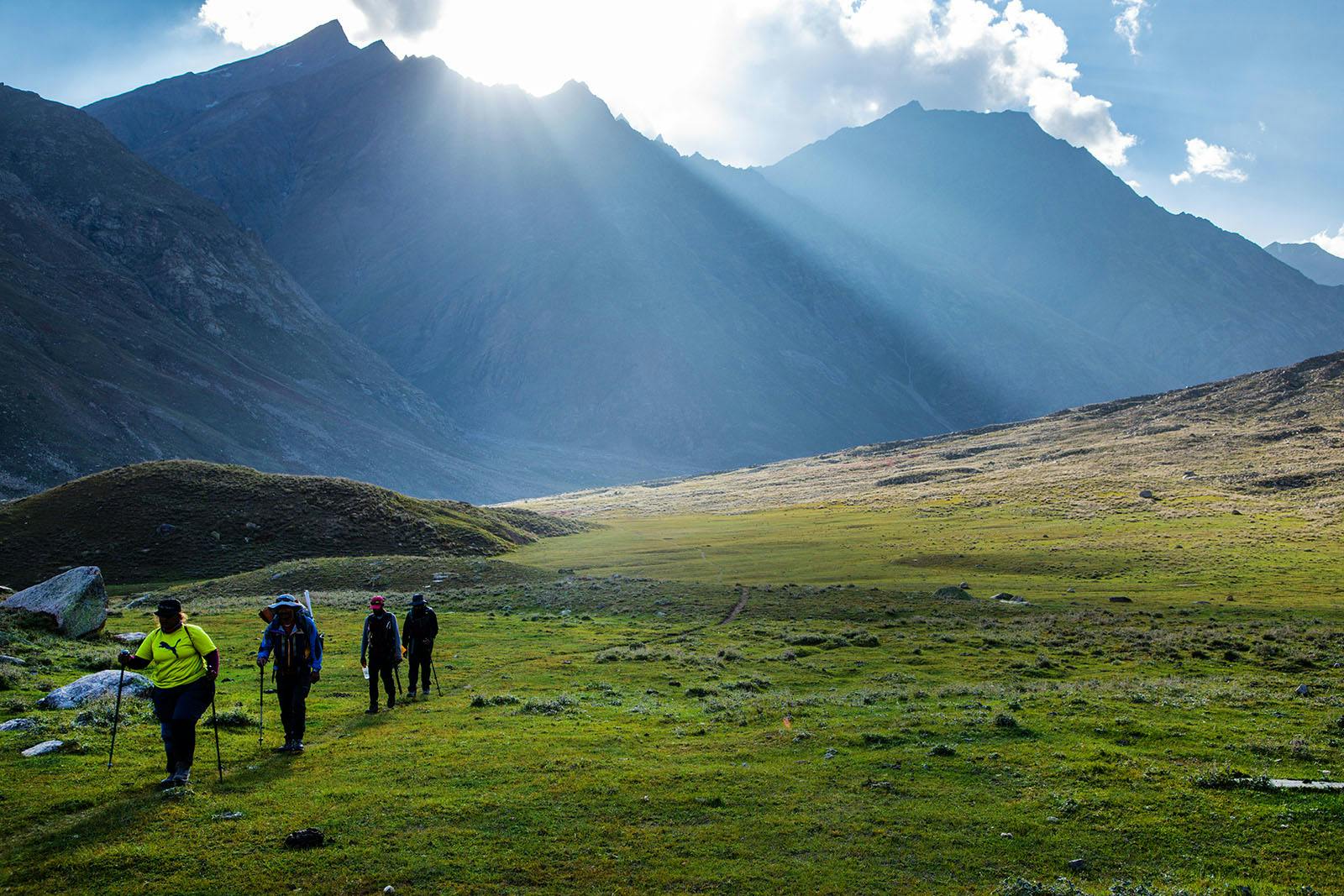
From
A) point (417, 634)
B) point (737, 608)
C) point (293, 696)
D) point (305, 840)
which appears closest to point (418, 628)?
point (417, 634)

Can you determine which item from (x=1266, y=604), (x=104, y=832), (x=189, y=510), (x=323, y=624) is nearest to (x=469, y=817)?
(x=104, y=832)

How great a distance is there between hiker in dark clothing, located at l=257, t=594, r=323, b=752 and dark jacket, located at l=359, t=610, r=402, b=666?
13.3 feet

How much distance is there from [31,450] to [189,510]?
12608 cm

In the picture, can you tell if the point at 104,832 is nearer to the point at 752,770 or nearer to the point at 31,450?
the point at 752,770

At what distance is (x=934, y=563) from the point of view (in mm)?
63812

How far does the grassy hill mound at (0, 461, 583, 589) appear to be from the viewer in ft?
234

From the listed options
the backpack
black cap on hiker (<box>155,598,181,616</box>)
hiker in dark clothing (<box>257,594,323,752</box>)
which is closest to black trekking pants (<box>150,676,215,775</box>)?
black cap on hiker (<box>155,598,181,616</box>)

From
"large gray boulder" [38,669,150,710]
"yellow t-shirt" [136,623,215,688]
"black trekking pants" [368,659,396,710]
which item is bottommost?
"black trekking pants" [368,659,396,710]

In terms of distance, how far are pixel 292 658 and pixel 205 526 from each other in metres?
73.3

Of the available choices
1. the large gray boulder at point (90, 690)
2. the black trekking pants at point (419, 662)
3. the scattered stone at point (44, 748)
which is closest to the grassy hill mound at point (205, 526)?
the large gray boulder at point (90, 690)

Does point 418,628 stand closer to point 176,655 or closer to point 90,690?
point 90,690

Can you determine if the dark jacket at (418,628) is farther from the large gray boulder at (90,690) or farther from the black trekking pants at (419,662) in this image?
the large gray boulder at (90,690)

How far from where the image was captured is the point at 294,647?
1672 centimetres

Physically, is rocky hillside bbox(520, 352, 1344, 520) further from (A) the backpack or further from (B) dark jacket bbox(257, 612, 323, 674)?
(B) dark jacket bbox(257, 612, 323, 674)
